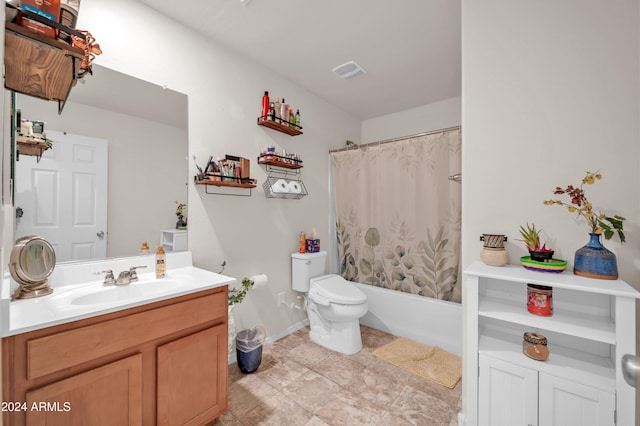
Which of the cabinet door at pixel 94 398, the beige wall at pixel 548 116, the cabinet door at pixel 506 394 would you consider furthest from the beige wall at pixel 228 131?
the cabinet door at pixel 506 394

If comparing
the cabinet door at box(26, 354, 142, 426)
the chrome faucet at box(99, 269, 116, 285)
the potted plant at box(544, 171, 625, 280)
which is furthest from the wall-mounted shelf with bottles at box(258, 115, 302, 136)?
the potted plant at box(544, 171, 625, 280)

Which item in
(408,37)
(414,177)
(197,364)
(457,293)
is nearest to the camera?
(197,364)

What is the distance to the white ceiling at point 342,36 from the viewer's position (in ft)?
5.65

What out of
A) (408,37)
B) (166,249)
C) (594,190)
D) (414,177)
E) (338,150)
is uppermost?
(408,37)

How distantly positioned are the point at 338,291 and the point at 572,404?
1538 mm

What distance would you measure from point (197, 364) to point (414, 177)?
2252 mm

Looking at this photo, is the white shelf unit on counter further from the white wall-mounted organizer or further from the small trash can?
the white wall-mounted organizer

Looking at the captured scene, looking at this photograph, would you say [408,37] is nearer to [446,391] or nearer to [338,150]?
[338,150]

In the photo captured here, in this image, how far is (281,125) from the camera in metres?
2.37

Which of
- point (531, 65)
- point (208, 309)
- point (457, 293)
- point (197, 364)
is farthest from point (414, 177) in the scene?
point (197, 364)

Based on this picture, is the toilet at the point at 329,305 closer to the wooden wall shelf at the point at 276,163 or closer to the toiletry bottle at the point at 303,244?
the toiletry bottle at the point at 303,244

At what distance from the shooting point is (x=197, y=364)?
136 cm

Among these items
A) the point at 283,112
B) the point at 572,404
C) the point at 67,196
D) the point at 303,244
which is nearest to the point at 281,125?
the point at 283,112

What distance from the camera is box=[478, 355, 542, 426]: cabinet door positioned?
1.13 metres
